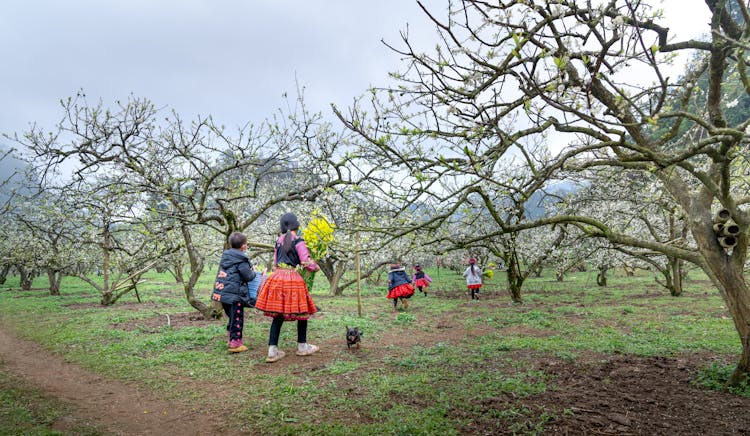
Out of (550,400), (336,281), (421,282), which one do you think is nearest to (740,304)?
(550,400)

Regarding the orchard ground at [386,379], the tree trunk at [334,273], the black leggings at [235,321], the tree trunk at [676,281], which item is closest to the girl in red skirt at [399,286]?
the orchard ground at [386,379]

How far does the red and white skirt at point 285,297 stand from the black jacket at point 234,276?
0.84 m

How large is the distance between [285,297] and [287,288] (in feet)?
0.46

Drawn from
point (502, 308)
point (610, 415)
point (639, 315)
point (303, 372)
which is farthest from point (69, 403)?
point (639, 315)

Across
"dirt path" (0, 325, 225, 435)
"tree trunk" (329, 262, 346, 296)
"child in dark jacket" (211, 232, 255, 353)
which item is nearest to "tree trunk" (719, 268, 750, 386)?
"dirt path" (0, 325, 225, 435)

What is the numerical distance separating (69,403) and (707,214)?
7.58m

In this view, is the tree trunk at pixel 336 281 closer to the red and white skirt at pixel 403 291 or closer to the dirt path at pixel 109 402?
the red and white skirt at pixel 403 291

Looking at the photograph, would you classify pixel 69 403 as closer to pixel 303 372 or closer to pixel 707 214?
pixel 303 372

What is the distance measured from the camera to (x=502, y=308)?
510 inches

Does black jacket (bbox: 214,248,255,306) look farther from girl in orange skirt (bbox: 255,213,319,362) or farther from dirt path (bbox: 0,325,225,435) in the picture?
dirt path (bbox: 0,325,225,435)

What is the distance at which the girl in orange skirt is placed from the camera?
6.45 metres

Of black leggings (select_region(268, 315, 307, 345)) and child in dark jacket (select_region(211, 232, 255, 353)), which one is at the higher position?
child in dark jacket (select_region(211, 232, 255, 353))

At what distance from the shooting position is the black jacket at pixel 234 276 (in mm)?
7230

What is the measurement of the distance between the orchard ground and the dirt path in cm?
2
